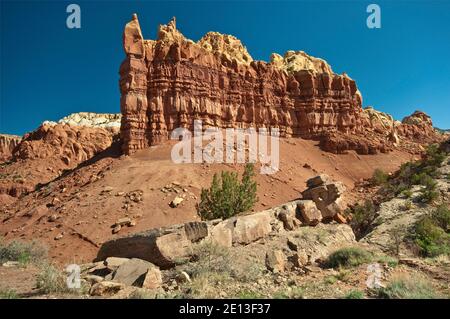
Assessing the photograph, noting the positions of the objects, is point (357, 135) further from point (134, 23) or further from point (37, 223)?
point (37, 223)

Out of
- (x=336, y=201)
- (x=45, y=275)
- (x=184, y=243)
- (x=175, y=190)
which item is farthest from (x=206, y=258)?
(x=175, y=190)

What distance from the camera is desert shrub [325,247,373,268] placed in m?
10.1

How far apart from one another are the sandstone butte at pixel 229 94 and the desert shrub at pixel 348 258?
2975 cm

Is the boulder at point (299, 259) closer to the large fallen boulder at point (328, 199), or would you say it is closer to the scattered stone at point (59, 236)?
the large fallen boulder at point (328, 199)

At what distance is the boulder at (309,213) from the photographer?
1406cm

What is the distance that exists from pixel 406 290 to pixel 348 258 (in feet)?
11.0

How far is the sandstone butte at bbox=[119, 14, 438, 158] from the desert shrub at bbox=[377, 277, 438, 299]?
32.7m

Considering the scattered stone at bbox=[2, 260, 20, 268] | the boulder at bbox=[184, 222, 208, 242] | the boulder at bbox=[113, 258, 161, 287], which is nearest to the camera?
the boulder at bbox=[113, 258, 161, 287]

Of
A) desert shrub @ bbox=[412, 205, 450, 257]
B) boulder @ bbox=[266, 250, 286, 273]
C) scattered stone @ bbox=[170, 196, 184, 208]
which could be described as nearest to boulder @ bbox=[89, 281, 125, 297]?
boulder @ bbox=[266, 250, 286, 273]

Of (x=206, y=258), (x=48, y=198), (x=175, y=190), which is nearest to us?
(x=206, y=258)

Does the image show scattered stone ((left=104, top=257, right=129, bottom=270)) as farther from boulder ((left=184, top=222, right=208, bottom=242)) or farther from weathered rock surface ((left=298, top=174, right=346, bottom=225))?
weathered rock surface ((left=298, top=174, right=346, bottom=225))

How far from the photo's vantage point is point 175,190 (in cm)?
2866

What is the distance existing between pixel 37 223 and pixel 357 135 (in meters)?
42.7

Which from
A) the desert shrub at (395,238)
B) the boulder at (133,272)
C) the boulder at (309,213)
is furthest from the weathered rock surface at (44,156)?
the boulder at (133,272)
